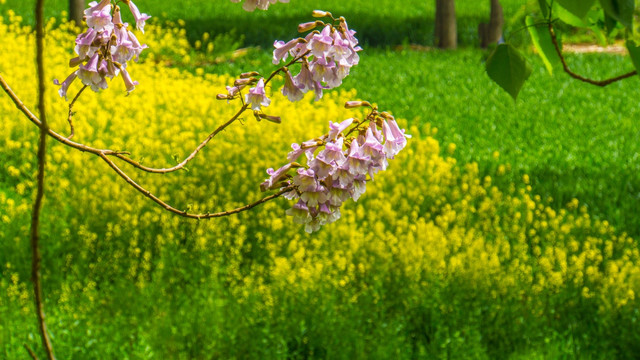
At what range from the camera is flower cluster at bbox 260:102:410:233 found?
1379mm

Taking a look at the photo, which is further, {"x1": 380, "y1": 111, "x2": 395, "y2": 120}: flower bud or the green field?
the green field

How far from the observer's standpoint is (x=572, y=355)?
3.30 meters

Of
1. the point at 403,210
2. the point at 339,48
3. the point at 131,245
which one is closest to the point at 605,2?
the point at 339,48

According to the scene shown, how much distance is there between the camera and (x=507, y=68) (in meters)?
1.29

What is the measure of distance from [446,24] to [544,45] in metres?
11.2

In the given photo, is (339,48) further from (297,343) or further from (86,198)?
(86,198)

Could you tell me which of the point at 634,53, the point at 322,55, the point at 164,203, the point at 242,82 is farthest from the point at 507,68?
the point at 164,203

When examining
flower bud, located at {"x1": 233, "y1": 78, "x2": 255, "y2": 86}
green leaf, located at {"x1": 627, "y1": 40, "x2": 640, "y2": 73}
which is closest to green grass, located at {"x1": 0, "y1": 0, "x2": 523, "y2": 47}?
flower bud, located at {"x1": 233, "y1": 78, "x2": 255, "y2": 86}

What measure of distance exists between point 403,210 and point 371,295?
1.30 meters

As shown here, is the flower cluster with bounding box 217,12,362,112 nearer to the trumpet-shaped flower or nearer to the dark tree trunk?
the trumpet-shaped flower

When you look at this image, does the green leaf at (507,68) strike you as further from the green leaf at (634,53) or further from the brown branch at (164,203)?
the brown branch at (164,203)

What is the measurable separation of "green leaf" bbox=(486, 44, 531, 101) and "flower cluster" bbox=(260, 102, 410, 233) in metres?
0.21

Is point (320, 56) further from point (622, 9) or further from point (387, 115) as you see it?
point (622, 9)

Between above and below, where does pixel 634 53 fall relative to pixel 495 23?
above
